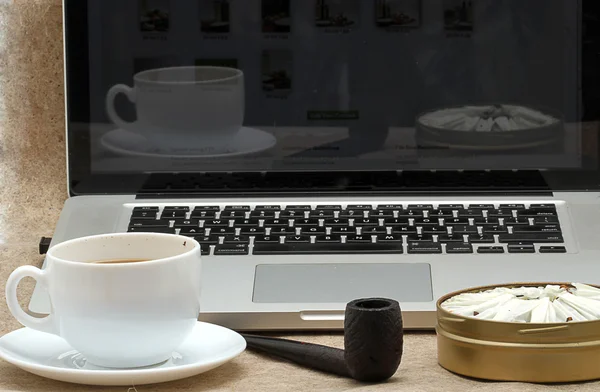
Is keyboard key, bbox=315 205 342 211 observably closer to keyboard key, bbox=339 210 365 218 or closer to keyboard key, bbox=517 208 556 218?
keyboard key, bbox=339 210 365 218

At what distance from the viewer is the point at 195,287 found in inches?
23.3

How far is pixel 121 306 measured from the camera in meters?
0.56

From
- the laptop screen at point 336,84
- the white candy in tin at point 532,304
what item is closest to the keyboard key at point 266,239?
Answer: the laptop screen at point 336,84

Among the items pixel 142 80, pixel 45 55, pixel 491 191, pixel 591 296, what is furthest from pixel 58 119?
pixel 591 296

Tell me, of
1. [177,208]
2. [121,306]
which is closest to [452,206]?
[177,208]

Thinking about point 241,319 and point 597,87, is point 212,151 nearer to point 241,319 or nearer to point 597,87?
point 241,319

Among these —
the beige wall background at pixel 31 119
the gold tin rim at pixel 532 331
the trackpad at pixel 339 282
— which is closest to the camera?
the gold tin rim at pixel 532 331

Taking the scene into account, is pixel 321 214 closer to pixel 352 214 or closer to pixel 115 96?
pixel 352 214

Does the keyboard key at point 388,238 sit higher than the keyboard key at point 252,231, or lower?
lower

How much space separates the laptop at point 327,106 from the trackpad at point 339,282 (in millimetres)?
90

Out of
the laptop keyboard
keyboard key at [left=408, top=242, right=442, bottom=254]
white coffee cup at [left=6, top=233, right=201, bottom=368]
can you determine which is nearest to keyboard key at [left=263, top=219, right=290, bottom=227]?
the laptop keyboard

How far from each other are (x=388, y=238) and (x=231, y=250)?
0.12m

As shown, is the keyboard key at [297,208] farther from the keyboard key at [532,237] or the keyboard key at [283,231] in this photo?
the keyboard key at [532,237]

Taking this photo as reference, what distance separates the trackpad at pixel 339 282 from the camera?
0.71 m
